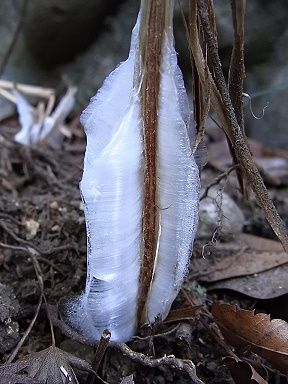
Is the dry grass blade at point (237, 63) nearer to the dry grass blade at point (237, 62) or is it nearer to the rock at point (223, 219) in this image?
the dry grass blade at point (237, 62)

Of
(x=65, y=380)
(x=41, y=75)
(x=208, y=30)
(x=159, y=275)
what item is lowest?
(x=65, y=380)

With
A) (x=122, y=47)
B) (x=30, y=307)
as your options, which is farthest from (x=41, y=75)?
(x=30, y=307)

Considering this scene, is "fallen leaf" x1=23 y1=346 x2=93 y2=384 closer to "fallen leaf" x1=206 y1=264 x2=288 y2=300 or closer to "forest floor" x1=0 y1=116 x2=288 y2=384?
"forest floor" x1=0 y1=116 x2=288 y2=384

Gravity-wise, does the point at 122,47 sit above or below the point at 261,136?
above

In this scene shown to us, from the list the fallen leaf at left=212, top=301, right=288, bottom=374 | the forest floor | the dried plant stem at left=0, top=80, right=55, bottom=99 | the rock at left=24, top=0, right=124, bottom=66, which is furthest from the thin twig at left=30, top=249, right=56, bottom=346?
the rock at left=24, top=0, right=124, bottom=66

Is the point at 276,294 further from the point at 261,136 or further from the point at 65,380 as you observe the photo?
the point at 261,136

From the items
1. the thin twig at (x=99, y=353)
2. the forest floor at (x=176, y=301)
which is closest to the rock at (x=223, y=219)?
the forest floor at (x=176, y=301)
